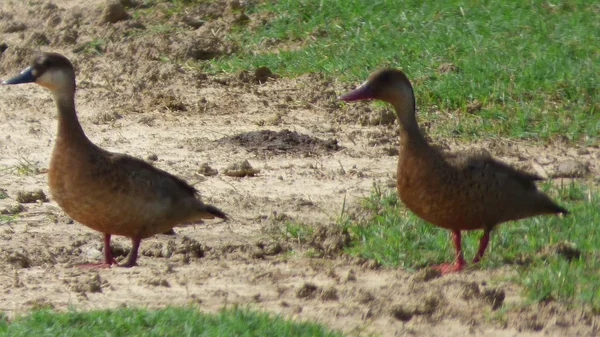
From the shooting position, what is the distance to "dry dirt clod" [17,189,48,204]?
24.9ft

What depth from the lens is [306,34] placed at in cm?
1149

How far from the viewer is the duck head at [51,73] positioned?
658cm

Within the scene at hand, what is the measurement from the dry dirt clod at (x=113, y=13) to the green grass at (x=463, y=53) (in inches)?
55.0

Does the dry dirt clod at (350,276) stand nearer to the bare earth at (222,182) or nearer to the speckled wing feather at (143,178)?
the bare earth at (222,182)

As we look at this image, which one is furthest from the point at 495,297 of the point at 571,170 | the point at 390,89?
the point at 571,170

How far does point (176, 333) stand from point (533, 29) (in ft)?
23.2

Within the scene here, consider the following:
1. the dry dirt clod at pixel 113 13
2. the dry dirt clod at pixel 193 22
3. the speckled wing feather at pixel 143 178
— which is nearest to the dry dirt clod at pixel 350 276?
the speckled wing feather at pixel 143 178

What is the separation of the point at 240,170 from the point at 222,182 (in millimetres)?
173

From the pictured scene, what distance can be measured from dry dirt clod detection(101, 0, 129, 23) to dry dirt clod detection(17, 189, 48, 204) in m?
4.98

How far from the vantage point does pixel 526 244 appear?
636 cm

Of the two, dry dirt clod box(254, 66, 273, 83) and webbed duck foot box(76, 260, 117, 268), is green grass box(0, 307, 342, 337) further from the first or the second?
dry dirt clod box(254, 66, 273, 83)

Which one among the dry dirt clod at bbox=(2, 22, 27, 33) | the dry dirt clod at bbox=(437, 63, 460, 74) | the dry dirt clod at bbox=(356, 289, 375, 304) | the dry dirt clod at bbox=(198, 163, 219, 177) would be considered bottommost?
the dry dirt clod at bbox=(356, 289, 375, 304)

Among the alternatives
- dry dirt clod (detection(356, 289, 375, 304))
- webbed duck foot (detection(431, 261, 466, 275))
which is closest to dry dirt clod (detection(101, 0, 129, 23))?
webbed duck foot (detection(431, 261, 466, 275))

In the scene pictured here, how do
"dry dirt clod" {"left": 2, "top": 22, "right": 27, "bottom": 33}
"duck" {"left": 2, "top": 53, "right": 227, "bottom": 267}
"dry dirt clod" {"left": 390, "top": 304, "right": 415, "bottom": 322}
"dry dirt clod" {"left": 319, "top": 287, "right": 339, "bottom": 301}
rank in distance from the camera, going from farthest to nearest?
"dry dirt clod" {"left": 2, "top": 22, "right": 27, "bottom": 33} < "duck" {"left": 2, "top": 53, "right": 227, "bottom": 267} < "dry dirt clod" {"left": 319, "top": 287, "right": 339, "bottom": 301} < "dry dirt clod" {"left": 390, "top": 304, "right": 415, "bottom": 322}
